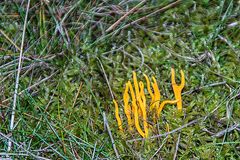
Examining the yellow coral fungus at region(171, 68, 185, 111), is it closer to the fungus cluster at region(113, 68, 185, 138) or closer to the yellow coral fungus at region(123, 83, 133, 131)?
the fungus cluster at region(113, 68, 185, 138)

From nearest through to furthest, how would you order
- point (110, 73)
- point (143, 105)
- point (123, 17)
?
point (143, 105) < point (110, 73) < point (123, 17)


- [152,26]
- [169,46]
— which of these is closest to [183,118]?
[169,46]

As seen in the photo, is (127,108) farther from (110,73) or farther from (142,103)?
(110,73)

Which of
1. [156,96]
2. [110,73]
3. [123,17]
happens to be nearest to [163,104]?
[156,96]

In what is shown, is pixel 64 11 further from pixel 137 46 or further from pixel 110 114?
pixel 110 114

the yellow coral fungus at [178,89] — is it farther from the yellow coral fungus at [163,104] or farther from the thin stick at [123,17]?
the thin stick at [123,17]

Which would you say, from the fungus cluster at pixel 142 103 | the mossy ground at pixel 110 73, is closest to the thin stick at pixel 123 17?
the mossy ground at pixel 110 73
